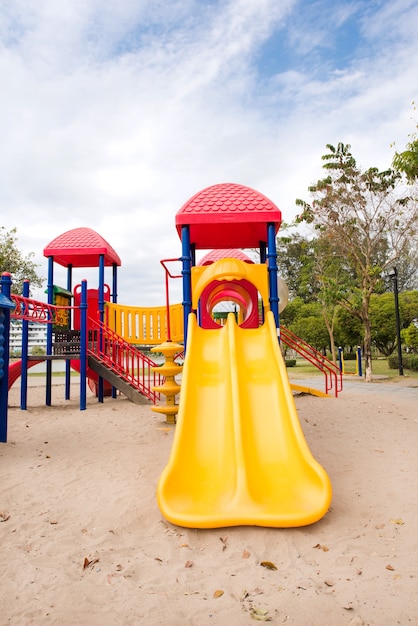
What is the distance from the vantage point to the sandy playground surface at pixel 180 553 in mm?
2455

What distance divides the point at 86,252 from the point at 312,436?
7939 millimetres

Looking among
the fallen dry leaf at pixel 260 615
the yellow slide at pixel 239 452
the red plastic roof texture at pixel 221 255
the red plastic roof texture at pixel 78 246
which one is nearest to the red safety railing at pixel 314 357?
the red plastic roof texture at pixel 221 255

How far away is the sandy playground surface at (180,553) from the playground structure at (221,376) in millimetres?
283

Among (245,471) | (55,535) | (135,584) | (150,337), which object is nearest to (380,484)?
(245,471)

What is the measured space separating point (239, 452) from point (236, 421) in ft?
1.37

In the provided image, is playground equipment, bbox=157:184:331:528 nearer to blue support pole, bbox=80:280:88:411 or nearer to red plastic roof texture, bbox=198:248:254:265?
blue support pole, bbox=80:280:88:411

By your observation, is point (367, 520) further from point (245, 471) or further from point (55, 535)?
point (55, 535)

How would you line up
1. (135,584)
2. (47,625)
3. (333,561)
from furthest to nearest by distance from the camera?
(333,561)
(135,584)
(47,625)

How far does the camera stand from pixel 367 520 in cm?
367

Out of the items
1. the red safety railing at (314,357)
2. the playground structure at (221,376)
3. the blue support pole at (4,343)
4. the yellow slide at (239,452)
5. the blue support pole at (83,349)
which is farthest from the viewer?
the red safety railing at (314,357)

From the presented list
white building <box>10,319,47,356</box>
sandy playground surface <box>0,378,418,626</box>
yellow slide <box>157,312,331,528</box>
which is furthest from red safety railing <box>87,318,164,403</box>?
yellow slide <box>157,312,331,528</box>

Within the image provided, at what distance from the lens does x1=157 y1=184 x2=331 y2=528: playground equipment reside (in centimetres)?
362

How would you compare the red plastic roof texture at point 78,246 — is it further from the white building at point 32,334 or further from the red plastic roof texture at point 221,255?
the red plastic roof texture at point 221,255

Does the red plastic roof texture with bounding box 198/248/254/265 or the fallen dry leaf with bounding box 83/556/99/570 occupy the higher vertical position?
the red plastic roof texture with bounding box 198/248/254/265
